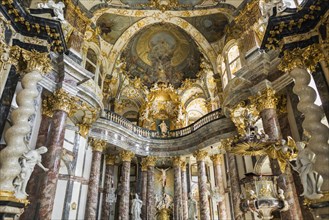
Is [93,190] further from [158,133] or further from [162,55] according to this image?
[162,55]

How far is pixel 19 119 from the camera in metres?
7.80

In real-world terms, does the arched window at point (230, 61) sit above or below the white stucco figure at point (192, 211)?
above

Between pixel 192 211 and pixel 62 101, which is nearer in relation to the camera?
pixel 62 101

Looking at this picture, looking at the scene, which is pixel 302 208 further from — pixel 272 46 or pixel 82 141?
pixel 82 141

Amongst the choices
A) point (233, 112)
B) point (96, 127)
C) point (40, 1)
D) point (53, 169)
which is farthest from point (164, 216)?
point (40, 1)

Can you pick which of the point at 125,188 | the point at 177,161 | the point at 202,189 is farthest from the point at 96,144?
the point at 202,189

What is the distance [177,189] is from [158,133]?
4.60m

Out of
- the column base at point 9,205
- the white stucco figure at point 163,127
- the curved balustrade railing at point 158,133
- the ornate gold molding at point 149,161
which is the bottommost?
the column base at point 9,205

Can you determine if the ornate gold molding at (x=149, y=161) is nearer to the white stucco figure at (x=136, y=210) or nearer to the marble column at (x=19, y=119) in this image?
the white stucco figure at (x=136, y=210)

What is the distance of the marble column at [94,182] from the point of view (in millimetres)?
13938

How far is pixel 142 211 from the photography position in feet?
57.6

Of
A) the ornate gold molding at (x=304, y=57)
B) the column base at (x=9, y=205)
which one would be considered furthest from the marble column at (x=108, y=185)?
the ornate gold molding at (x=304, y=57)

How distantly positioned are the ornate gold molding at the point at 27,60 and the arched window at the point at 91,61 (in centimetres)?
629

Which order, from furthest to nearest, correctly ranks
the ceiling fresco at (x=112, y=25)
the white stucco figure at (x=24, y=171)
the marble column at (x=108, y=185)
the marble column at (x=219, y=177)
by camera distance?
the marble column at (x=219, y=177) < the ceiling fresco at (x=112, y=25) < the marble column at (x=108, y=185) < the white stucco figure at (x=24, y=171)
